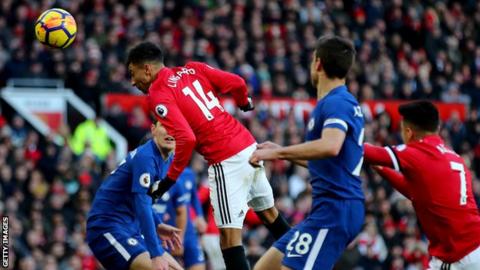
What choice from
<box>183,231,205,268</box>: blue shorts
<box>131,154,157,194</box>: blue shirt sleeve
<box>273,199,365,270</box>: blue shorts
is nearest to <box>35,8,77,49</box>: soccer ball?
<box>131,154,157,194</box>: blue shirt sleeve

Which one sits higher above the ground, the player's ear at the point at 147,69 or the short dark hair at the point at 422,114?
the player's ear at the point at 147,69

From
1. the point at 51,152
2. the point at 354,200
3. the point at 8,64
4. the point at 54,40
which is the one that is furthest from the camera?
the point at 8,64

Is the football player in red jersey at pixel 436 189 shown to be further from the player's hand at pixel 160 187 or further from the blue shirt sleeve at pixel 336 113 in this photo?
the player's hand at pixel 160 187

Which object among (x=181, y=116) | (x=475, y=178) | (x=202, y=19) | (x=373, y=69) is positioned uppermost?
(x=181, y=116)

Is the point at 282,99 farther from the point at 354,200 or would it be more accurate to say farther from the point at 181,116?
the point at 354,200

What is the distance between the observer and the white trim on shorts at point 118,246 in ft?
33.1

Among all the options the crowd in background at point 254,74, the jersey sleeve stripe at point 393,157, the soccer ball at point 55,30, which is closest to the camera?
the jersey sleeve stripe at point 393,157

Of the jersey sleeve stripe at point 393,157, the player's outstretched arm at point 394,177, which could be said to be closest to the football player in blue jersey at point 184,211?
the player's outstretched arm at point 394,177

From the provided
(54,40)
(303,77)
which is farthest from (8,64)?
(54,40)

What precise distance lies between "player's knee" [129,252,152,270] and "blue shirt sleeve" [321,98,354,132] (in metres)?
2.64

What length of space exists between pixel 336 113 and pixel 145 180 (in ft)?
7.90

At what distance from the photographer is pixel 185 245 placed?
13.8 m

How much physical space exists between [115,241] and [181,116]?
133 centimetres

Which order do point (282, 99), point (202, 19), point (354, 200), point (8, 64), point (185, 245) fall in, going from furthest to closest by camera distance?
point (202, 19), point (282, 99), point (8, 64), point (185, 245), point (354, 200)
